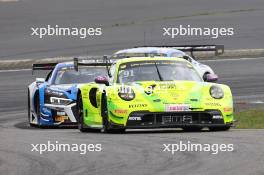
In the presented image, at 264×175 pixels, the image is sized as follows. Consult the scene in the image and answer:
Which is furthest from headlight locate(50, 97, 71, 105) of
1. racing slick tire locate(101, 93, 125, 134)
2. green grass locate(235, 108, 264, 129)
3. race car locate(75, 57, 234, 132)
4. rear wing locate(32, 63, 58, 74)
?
racing slick tire locate(101, 93, 125, 134)

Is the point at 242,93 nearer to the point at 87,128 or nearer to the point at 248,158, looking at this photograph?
the point at 87,128

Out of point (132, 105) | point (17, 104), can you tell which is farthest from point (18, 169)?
point (17, 104)

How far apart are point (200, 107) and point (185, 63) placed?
138 centimetres

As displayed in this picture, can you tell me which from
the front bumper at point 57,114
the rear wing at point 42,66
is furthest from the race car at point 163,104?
the rear wing at point 42,66

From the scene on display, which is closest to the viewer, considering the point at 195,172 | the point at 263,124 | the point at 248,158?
the point at 195,172

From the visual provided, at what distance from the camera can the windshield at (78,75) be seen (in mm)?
17391

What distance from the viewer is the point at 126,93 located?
12.9 metres

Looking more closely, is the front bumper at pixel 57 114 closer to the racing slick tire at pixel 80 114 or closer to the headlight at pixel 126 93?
the racing slick tire at pixel 80 114

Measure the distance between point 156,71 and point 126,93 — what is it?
0.94m

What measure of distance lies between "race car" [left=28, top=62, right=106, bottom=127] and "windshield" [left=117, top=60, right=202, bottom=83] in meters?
2.83

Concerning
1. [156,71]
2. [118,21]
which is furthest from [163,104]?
[118,21]

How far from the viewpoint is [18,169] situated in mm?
8688

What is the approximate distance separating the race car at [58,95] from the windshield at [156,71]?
2.83m

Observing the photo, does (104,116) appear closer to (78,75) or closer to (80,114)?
(80,114)
